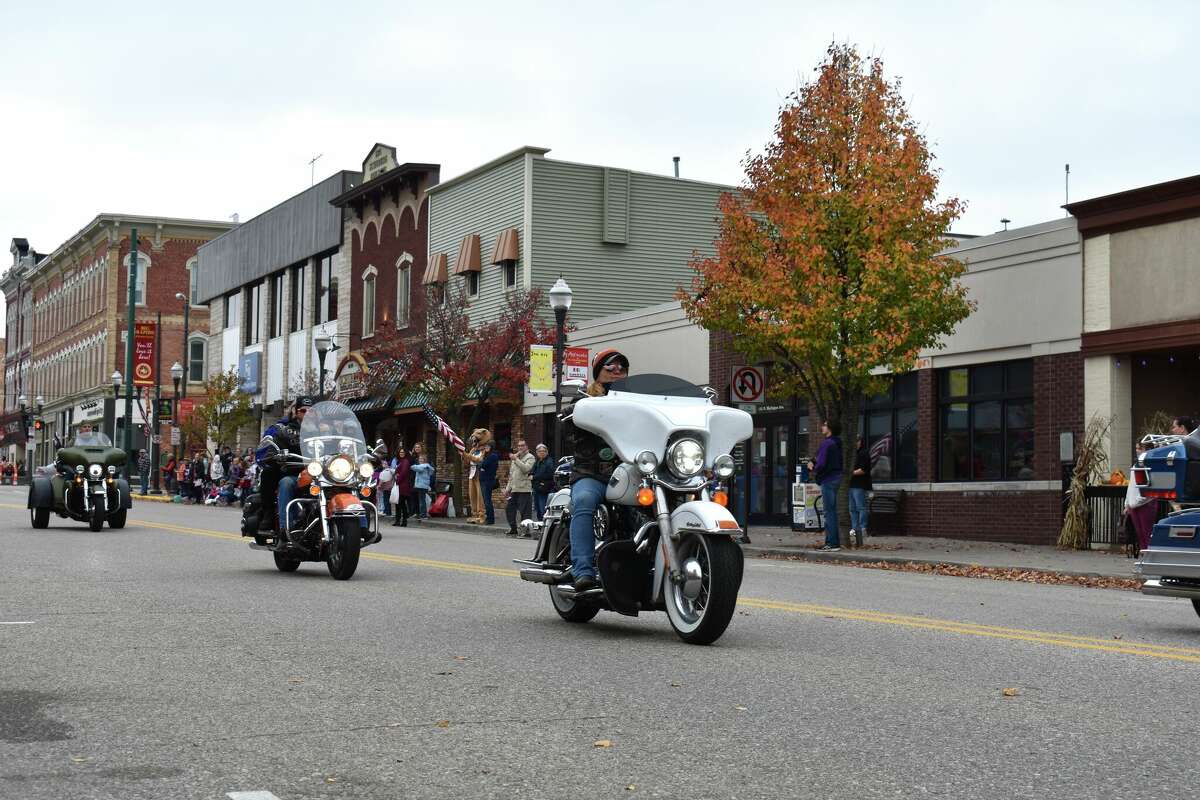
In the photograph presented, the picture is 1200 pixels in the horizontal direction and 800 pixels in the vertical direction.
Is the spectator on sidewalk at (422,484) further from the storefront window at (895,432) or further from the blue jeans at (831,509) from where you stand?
the blue jeans at (831,509)

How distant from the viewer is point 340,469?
13992mm

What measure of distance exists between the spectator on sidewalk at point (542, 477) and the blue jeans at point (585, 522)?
17476mm

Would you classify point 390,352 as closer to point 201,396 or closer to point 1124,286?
point 1124,286

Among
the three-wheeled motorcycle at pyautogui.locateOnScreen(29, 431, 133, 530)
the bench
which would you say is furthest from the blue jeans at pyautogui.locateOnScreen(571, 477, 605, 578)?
the bench

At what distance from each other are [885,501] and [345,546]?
50.1 feet

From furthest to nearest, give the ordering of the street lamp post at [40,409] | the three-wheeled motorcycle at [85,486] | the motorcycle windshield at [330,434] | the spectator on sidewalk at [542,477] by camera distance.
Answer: the street lamp post at [40,409]
the spectator on sidewalk at [542,477]
the three-wheeled motorcycle at [85,486]
the motorcycle windshield at [330,434]

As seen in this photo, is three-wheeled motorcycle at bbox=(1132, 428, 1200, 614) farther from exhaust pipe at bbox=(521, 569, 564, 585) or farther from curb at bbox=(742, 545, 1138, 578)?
curb at bbox=(742, 545, 1138, 578)

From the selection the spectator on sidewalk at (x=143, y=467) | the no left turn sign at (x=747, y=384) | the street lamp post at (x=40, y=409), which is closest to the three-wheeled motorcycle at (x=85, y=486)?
the no left turn sign at (x=747, y=384)

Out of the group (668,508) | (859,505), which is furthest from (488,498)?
(668,508)

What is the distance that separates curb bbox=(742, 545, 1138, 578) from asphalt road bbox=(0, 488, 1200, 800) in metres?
5.37

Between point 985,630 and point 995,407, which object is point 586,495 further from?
point 995,407

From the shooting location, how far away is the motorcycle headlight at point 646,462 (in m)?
8.81

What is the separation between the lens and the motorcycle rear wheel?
32.4ft

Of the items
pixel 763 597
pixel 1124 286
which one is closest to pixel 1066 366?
pixel 1124 286
